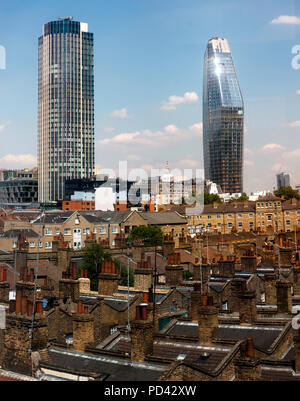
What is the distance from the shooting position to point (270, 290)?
22719 millimetres

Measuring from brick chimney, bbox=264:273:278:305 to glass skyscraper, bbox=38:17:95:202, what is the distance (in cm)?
15354

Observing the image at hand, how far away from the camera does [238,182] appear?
630ft

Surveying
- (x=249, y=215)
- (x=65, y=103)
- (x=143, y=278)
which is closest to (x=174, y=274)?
(x=143, y=278)

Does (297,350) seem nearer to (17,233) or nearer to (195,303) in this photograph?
(195,303)

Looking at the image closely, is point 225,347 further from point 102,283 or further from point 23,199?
point 23,199

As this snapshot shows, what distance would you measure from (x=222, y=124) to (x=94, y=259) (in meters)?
160

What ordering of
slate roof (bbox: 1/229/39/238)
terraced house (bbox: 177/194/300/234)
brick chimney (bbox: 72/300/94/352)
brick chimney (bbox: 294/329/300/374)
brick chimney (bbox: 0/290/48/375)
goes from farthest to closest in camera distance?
→ terraced house (bbox: 177/194/300/234)
slate roof (bbox: 1/229/39/238)
brick chimney (bbox: 72/300/94/352)
brick chimney (bbox: 0/290/48/375)
brick chimney (bbox: 294/329/300/374)

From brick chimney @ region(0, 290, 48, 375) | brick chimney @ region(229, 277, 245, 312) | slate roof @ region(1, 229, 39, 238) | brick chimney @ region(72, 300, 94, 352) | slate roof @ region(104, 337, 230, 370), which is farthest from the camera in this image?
slate roof @ region(1, 229, 39, 238)

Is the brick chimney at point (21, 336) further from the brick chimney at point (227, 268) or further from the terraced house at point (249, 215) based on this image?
the terraced house at point (249, 215)

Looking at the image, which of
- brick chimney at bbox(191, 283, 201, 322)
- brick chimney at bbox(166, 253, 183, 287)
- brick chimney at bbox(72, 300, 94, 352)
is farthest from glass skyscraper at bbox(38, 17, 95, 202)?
brick chimney at bbox(72, 300, 94, 352)

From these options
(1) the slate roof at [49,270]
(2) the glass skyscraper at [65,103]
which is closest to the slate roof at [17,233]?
(1) the slate roof at [49,270]

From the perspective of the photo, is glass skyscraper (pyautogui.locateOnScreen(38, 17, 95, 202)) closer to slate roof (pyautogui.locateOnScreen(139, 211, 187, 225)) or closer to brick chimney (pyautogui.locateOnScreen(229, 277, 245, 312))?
slate roof (pyautogui.locateOnScreen(139, 211, 187, 225))

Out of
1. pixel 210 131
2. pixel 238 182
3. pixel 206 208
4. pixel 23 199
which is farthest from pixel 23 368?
pixel 238 182

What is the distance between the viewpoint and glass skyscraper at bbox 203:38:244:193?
18212 centimetres
